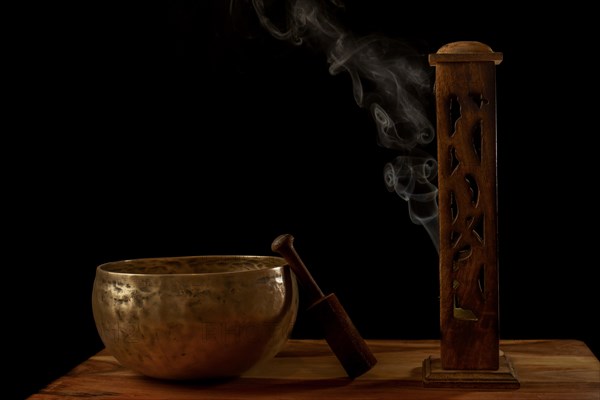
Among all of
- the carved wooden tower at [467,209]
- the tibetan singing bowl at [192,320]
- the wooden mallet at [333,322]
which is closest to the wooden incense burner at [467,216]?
the carved wooden tower at [467,209]

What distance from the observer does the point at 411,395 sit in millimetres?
1414

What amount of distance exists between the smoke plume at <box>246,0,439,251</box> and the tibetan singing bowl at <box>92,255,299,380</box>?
48 cm

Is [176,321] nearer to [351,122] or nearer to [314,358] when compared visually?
[314,358]

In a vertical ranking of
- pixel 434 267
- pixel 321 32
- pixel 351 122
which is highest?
pixel 321 32

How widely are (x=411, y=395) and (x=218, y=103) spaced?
858 millimetres

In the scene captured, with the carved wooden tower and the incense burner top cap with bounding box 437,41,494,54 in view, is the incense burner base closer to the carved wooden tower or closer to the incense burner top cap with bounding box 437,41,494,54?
the carved wooden tower

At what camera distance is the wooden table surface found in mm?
1419

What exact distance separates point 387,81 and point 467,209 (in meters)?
0.43

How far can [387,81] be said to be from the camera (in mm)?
1824

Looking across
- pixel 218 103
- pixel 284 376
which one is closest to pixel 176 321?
pixel 284 376

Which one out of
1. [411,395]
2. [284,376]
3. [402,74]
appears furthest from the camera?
[402,74]

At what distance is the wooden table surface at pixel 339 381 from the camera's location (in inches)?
55.9

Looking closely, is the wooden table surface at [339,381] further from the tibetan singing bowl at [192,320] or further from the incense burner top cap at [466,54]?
the incense burner top cap at [466,54]

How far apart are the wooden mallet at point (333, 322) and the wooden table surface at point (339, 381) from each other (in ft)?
0.09
